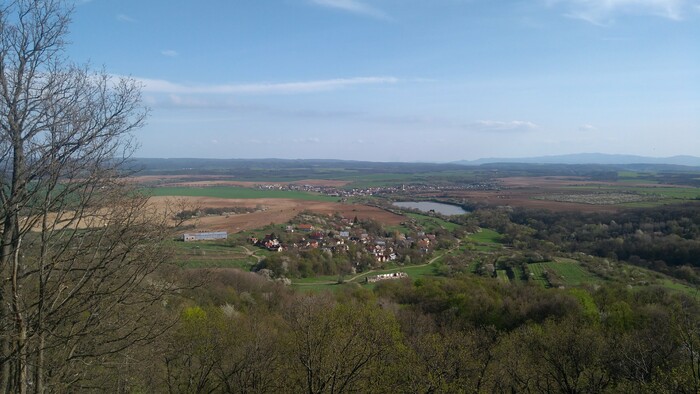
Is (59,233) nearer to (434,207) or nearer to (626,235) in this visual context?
(626,235)

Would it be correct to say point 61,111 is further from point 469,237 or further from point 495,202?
point 495,202

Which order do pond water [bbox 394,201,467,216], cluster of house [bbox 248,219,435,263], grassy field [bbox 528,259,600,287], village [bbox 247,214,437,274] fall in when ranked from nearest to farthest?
1. grassy field [bbox 528,259,600,287]
2. village [bbox 247,214,437,274]
3. cluster of house [bbox 248,219,435,263]
4. pond water [bbox 394,201,467,216]

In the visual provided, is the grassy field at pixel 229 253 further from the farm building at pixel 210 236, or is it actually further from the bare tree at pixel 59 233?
the bare tree at pixel 59 233


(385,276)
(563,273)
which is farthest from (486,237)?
(385,276)

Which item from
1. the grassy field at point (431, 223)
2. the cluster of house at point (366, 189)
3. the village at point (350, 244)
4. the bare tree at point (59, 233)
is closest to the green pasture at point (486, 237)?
the grassy field at point (431, 223)

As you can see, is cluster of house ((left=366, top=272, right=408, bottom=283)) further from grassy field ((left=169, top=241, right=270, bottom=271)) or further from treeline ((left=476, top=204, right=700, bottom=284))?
treeline ((left=476, top=204, right=700, bottom=284))

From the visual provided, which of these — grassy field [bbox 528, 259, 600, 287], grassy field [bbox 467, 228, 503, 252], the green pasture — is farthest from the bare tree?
the green pasture

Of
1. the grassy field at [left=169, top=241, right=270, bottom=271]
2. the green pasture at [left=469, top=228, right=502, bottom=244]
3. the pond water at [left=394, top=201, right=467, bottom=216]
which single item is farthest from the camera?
the pond water at [left=394, top=201, right=467, bottom=216]

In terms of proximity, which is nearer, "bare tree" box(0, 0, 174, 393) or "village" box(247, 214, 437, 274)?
"bare tree" box(0, 0, 174, 393)

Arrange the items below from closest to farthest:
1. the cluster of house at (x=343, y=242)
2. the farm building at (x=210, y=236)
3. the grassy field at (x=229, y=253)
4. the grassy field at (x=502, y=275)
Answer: the grassy field at (x=502, y=275)
the grassy field at (x=229, y=253)
the farm building at (x=210, y=236)
the cluster of house at (x=343, y=242)
